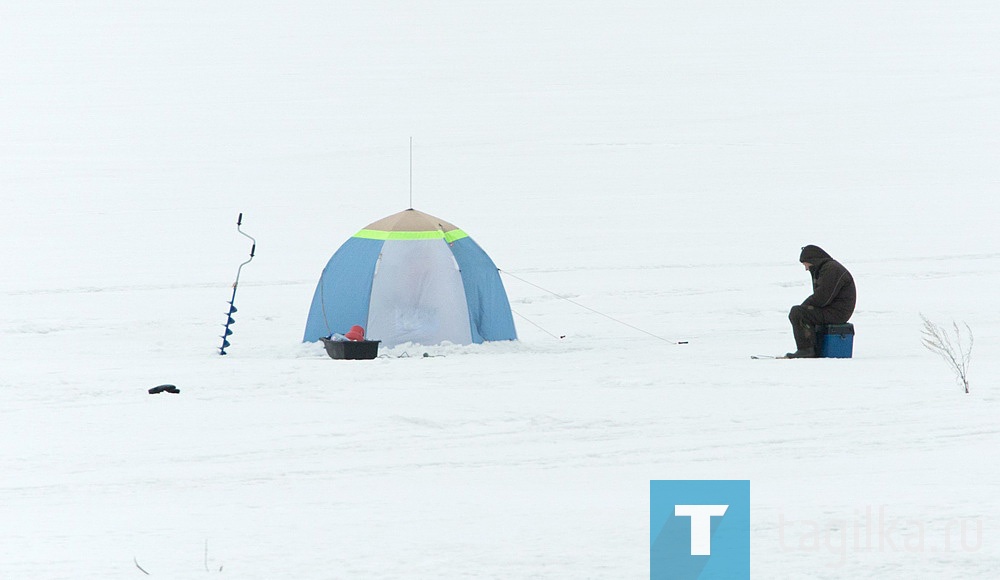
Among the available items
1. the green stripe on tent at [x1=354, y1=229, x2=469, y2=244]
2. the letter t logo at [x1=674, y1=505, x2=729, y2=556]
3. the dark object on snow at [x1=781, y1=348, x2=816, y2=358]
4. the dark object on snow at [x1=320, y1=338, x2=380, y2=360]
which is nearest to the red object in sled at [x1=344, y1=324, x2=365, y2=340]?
the dark object on snow at [x1=320, y1=338, x2=380, y2=360]

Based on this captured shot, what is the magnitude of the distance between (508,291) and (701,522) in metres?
10.5

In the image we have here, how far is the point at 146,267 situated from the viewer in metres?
18.3

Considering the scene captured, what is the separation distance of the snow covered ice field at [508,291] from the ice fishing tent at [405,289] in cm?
36

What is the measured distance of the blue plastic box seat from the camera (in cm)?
1127

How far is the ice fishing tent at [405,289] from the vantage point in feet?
39.9

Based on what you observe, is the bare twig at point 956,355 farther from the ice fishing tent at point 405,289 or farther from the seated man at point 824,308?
the ice fishing tent at point 405,289

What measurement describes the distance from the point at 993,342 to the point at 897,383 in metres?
3.11

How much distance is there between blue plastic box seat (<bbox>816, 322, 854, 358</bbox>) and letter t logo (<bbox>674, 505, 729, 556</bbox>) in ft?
16.7

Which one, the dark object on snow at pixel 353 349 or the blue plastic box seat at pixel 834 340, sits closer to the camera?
the blue plastic box seat at pixel 834 340

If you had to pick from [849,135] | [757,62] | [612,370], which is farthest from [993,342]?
[757,62]

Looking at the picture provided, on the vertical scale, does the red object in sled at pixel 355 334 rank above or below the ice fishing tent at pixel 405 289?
below

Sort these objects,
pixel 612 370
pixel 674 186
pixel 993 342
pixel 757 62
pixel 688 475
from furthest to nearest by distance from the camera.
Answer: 1. pixel 757 62
2. pixel 674 186
3. pixel 993 342
4. pixel 612 370
5. pixel 688 475

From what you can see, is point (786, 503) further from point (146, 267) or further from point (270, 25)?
point (270, 25)

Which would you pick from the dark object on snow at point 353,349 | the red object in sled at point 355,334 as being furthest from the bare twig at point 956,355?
the red object in sled at point 355,334
